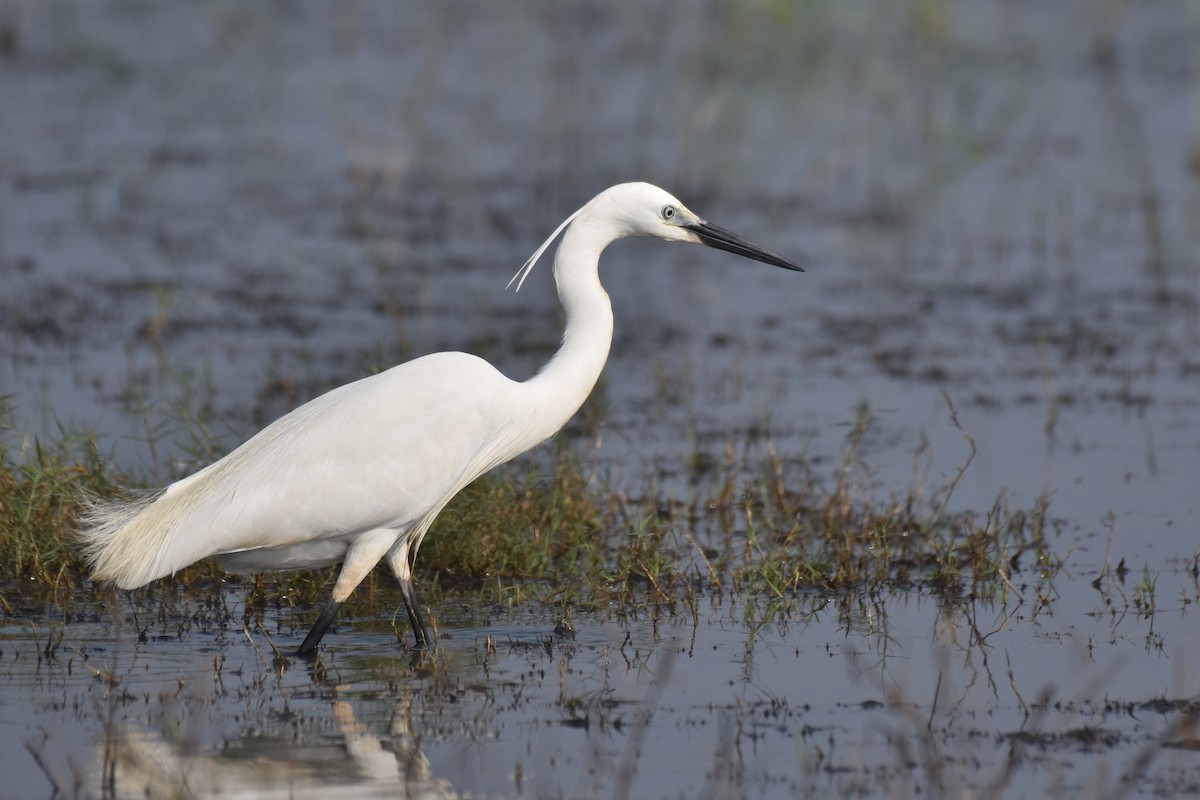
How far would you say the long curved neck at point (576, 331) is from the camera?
217 inches

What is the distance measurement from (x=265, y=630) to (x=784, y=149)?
31.7 ft

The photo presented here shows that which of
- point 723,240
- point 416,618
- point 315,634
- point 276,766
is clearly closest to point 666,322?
point 723,240

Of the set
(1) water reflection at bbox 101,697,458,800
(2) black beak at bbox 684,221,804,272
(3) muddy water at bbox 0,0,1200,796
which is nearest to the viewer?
(1) water reflection at bbox 101,697,458,800

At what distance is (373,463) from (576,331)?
2.52 ft

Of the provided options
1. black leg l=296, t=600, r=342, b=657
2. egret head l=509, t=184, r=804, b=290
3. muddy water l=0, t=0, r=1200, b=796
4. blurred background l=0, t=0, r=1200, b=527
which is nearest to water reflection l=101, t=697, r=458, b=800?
muddy water l=0, t=0, r=1200, b=796

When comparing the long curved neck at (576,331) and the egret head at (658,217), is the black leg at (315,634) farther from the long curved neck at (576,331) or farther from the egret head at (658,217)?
the egret head at (658,217)

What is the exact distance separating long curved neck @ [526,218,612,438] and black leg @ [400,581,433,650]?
0.68 meters

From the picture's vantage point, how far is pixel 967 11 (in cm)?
1939

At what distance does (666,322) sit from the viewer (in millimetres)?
10062

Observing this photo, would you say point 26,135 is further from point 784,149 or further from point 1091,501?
point 1091,501

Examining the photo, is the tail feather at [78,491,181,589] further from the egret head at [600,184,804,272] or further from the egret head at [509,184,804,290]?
the egret head at [600,184,804,272]

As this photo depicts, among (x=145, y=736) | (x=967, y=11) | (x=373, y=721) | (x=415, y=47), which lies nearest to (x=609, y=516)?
(x=373, y=721)

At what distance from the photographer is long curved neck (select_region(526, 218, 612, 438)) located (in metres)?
5.50

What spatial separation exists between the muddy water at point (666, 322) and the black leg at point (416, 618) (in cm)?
10
